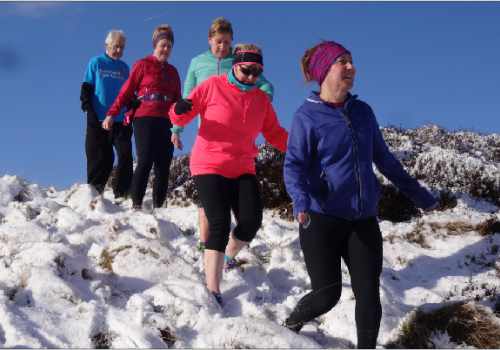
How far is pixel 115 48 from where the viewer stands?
27.6ft

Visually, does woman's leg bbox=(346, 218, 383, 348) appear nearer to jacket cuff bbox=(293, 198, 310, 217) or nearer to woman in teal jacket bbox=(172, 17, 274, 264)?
jacket cuff bbox=(293, 198, 310, 217)

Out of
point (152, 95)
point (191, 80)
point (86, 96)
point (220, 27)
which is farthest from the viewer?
point (86, 96)

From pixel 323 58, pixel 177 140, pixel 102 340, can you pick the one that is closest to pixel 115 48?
pixel 177 140

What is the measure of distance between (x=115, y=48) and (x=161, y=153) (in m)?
1.79

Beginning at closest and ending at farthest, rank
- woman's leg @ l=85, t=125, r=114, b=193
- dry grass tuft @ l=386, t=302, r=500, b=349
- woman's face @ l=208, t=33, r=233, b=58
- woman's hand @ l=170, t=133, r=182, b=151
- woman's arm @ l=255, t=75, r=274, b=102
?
dry grass tuft @ l=386, t=302, r=500, b=349 < woman's arm @ l=255, t=75, r=274, b=102 < woman's hand @ l=170, t=133, r=182, b=151 < woman's face @ l=208, t=33, r=233, b=58 < woman's leg @ l=85, t=125, r=114, b=193

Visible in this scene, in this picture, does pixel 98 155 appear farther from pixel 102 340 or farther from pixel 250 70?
pixel 102 340

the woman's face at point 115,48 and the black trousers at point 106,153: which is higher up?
the woman's face at point 115,48

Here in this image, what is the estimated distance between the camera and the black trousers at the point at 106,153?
8539 mm

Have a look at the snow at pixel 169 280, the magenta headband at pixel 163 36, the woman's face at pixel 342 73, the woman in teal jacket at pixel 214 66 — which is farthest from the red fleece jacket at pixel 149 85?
the woman's face at pixel 342 73

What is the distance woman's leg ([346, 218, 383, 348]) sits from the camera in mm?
3920

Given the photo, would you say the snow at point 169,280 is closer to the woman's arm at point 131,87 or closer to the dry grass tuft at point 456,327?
the dry grass tuft at point 456,327

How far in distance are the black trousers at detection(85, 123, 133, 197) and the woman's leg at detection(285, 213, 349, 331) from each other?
5.00m

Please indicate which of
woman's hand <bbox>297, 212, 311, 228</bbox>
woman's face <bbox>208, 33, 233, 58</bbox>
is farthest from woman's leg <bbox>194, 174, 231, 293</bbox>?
woman's face <bbox>208, 33, 233, 58</bbox>

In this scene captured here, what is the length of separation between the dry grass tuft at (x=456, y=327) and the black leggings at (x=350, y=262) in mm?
867
